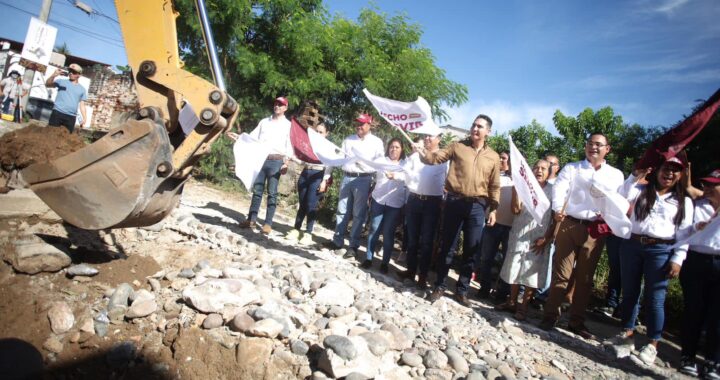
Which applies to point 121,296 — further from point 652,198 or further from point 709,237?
point 709,237

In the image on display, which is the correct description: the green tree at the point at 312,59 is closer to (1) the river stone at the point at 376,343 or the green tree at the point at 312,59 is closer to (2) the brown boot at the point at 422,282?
(2) the brown boot at the point at 422,282

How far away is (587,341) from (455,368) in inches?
90.8

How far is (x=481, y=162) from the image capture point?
13.7ft

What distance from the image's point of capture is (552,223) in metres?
4.44

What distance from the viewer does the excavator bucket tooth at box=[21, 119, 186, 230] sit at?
2.39 meters

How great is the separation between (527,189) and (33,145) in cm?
660

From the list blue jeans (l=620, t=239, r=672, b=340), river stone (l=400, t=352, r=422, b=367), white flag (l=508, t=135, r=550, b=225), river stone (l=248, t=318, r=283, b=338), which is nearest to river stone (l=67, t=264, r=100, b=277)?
river stone (l=248, t=318, r=283, b=338)

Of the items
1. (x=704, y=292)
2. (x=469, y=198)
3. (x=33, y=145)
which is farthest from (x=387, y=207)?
(x=33, y=145)

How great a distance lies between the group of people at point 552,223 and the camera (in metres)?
3.67

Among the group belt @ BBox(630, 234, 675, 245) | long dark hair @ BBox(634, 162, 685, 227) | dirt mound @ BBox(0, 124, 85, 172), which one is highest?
long dark hair @ BBox(634, 162, 685, 227)

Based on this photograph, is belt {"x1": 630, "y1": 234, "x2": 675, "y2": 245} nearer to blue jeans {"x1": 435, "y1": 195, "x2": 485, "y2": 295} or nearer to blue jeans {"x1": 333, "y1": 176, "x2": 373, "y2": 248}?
blue jeans {"x1": 435, "y1": 195, "x2": 485, "y2": 295}

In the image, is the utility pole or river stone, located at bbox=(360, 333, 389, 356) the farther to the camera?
the utility pole

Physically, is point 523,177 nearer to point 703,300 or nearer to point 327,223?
point 703,300

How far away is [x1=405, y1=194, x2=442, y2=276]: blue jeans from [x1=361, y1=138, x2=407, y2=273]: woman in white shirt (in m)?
0.24
